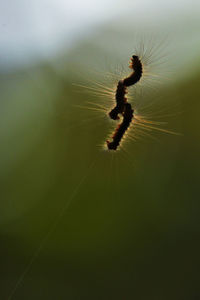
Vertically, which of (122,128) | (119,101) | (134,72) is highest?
(134,72)

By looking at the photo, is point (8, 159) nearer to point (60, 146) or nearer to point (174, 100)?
point (60, 146)

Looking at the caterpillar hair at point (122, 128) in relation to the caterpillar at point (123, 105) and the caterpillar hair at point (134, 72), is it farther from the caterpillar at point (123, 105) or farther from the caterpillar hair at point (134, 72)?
the caterpillar hair at point (134, 72)

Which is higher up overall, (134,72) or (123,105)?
(134,72)

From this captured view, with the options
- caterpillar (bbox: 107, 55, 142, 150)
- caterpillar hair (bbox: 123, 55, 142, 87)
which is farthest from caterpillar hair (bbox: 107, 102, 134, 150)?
caterpillar hair (bbox: 123, 55, 142, 87)

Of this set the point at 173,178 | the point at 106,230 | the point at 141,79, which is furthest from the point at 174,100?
the point at 106,230

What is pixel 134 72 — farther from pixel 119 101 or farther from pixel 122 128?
pixel 122 128

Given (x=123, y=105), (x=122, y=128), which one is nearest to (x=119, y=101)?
(x=123, y=105)

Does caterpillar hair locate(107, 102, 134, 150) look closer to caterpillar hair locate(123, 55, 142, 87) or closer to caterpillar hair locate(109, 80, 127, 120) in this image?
caterpillar hair locate(109, 80, 127, 120)

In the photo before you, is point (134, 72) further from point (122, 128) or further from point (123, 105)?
point (122, 128)
